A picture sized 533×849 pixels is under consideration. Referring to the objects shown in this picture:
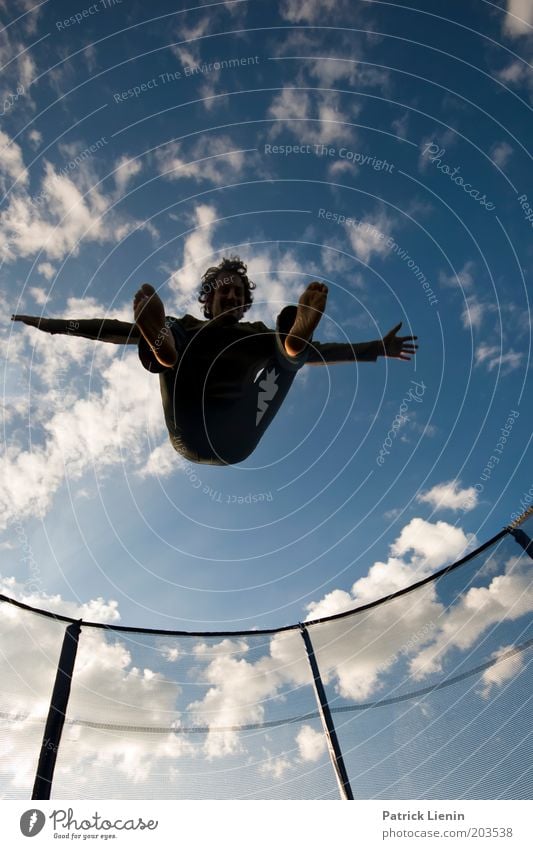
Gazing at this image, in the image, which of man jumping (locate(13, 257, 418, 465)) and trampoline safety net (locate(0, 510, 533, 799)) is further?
trampoline safety net (locate(0, 510, 533, 799))

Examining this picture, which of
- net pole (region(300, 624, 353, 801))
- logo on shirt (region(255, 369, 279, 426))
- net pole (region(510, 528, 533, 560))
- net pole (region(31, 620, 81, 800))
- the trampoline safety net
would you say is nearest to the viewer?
logo on shirt (region(255, 369, 279, 426))

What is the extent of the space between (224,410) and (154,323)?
0.94 metres

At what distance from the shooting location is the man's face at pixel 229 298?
348 centimetres

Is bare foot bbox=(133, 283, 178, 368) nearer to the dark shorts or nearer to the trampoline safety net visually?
the dark shorts

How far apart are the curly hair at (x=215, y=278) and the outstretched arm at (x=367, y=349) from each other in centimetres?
100

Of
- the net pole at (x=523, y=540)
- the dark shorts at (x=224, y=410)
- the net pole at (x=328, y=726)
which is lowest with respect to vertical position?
the net pole at (x=328, y=726)

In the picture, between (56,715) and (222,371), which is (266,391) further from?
(56,715)

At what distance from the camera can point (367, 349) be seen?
10.3ft

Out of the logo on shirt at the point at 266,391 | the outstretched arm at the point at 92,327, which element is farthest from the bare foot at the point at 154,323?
the logo on shirt at the point at 266,391

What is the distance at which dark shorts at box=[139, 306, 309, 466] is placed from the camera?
108 inches

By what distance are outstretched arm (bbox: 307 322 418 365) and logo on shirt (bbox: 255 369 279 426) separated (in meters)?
0.36

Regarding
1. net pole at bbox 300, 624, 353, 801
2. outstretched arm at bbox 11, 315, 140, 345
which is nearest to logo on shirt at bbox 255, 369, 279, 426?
outstretched arm at bbox 11, 315, 140, 345
